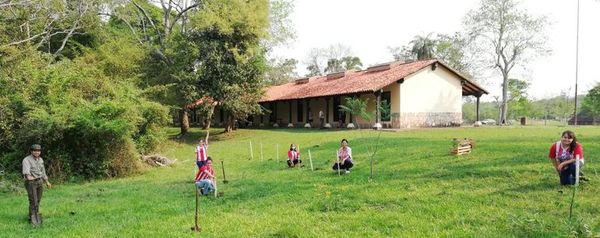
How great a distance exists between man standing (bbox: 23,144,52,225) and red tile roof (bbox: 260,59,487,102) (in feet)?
58.7

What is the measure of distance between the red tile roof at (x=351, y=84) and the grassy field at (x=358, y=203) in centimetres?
1297

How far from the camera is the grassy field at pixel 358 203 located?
20.2ft

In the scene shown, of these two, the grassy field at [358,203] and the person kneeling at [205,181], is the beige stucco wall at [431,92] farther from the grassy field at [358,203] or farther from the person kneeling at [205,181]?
the person kneeling at [205,181]

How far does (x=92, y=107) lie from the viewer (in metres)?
13.8

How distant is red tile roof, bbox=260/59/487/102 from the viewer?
25462 mm

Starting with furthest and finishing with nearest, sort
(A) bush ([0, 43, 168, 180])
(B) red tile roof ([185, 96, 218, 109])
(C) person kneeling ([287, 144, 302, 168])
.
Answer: (B) red tile roof ([185, 96, 218, 109]) < (A) bush ([0, 43, 168, 180]) < (C) person kneeling ([287, 144, 302, 168])

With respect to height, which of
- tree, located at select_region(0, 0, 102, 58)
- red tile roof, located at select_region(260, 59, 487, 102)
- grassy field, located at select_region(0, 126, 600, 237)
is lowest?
grassy field, located at select_region(0, 126, 600, 237)

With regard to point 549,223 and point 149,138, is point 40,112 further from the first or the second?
point 549,223

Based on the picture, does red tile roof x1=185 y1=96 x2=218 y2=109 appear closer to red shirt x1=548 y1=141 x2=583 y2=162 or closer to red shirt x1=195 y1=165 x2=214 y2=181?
red shirt x1=195 y1=165 x2=214 y2=181

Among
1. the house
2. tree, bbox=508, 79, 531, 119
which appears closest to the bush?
the house

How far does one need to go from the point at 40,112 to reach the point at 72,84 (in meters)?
2.74

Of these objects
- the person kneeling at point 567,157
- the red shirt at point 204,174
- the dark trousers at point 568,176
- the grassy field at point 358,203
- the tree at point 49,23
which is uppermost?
the tree at point 49,23

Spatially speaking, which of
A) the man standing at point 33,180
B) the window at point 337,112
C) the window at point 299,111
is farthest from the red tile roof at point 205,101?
the man standing at point 33,180

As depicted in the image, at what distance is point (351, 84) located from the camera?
1108 inches
